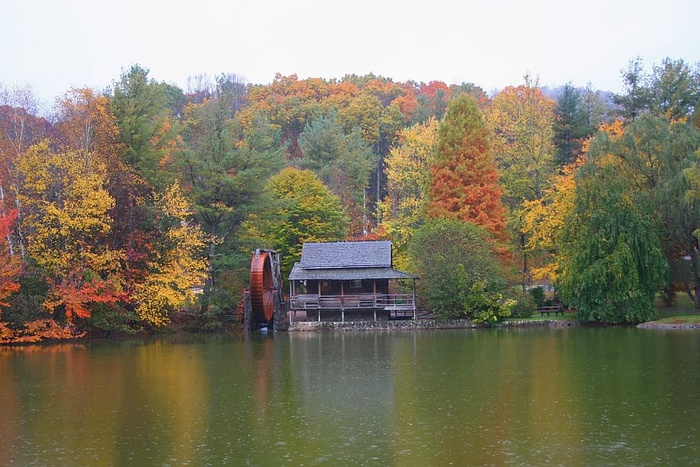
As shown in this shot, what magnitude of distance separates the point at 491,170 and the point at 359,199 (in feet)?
63.0

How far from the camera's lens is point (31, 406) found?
20.9 metres

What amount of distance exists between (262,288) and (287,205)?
9339 mm

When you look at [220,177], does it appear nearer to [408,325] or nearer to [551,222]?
[408,325]

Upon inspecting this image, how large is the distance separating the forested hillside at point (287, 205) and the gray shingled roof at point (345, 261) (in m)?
1.81

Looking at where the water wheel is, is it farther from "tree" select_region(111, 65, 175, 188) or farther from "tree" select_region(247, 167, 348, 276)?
"tree" select_region(111, 65, 175, 188)

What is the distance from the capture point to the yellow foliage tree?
4094cm

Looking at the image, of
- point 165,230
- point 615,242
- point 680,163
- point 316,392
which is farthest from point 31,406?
point 680,163

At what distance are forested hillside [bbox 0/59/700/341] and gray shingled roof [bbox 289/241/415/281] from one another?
181 centimetres

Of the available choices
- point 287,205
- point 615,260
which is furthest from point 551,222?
point 287,205

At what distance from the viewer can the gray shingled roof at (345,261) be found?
43375 mm

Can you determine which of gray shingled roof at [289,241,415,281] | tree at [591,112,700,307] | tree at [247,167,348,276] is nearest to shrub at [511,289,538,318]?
gray shingled roof at [289,241,415,281]

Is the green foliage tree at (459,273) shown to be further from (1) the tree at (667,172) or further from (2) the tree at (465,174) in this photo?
(1) the tree at (667,172)

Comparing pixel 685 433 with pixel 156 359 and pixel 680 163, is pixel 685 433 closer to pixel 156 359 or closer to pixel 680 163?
pixel 156 359

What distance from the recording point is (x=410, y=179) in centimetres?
5416
